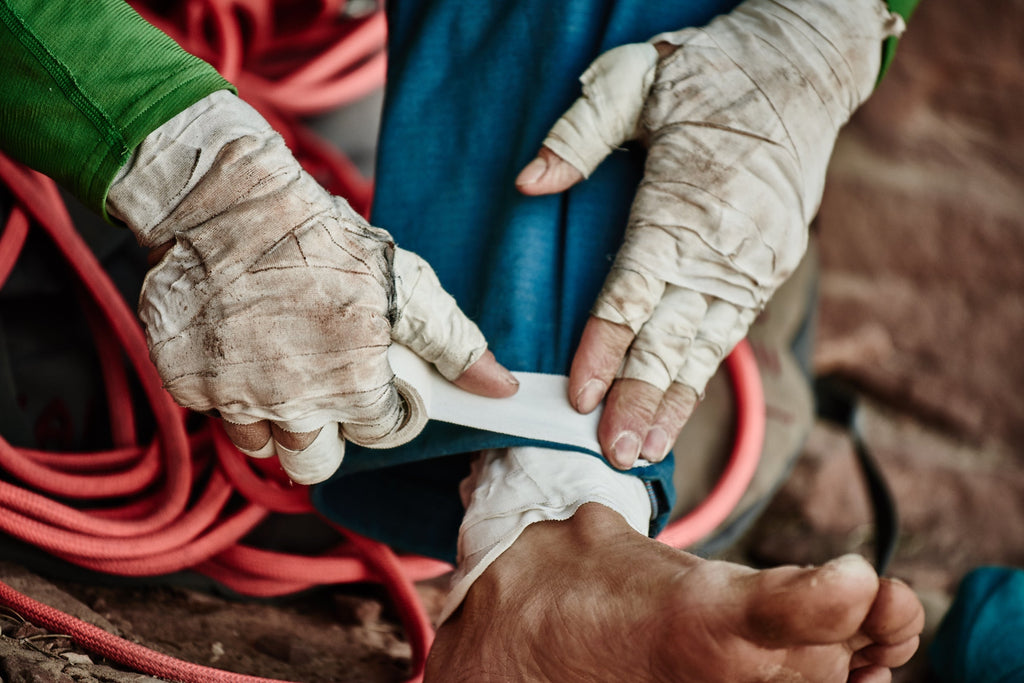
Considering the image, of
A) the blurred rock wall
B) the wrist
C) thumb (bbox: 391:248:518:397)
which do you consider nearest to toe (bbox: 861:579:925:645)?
thumb (bbox: 391:248:518:397)

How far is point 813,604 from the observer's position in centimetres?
49

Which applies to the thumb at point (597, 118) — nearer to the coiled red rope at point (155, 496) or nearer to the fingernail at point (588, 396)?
the fingernail at point (588, 396)

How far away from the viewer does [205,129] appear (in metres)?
0.65

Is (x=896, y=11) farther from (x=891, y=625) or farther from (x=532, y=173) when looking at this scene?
(x=891, y=625)

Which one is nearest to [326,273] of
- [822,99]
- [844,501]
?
[822,99]

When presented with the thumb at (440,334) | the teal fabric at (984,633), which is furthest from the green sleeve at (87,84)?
the teal fabric at (984,633)

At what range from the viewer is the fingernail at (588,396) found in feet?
2.37

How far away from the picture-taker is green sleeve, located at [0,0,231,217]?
0.65 m

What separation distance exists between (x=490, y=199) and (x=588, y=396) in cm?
25

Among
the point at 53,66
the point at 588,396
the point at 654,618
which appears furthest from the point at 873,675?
the point at 53,66

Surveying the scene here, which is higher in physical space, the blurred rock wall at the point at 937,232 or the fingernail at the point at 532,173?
the fingernail at the point at 532,173

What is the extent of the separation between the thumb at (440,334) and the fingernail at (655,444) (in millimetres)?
128

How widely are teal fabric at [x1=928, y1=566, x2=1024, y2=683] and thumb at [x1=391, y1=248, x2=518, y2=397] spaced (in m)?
0.63

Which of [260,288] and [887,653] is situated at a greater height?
[260,288]
